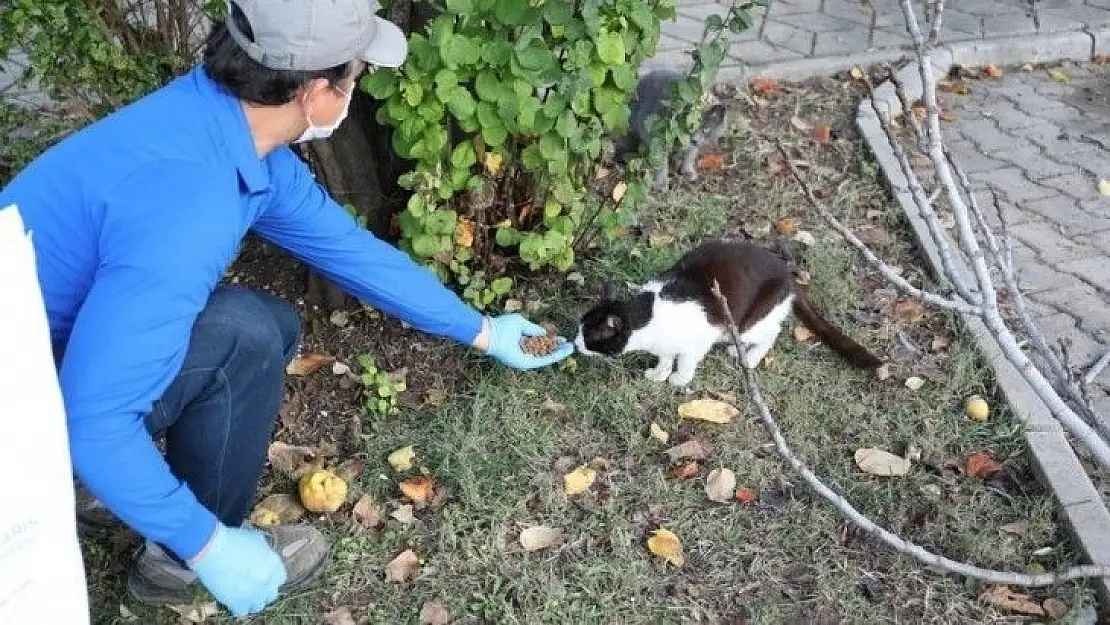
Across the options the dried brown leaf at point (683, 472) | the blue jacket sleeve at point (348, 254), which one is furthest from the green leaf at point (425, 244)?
the dried brown leaf at point (683, 472)

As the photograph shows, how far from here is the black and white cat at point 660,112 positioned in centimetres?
462

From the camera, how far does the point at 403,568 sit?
9.73 ft

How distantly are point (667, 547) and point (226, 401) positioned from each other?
1.36m

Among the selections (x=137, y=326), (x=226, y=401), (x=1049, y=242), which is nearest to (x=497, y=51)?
(x=226, y=401)

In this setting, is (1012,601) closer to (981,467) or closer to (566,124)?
(981,467)

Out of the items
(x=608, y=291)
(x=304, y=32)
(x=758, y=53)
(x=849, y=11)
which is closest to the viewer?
(x=304, y=32)

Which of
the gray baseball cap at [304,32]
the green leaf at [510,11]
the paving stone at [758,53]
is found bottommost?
the paving stone at [758,53]

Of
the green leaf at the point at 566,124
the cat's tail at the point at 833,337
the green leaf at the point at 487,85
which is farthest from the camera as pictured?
the cat's tail at the point at 833,337

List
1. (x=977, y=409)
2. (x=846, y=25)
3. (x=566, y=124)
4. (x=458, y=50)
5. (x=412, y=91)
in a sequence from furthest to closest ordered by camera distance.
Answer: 1. (x=846, y=25)
2. (x=977, y=409)
3. (x=566, y=124)
4. (x=412, y=91)
5. (x=458, y=50)

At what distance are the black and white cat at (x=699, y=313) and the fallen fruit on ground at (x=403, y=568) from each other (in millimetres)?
988

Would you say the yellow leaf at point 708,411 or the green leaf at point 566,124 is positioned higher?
the green leaf at point 566,124

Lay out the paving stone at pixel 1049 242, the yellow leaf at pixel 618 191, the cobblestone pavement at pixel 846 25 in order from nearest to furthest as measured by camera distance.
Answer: the yellow leaf at pixel 618 191, the paving stone at pixel 1049 242, the cobblestone pavement at pixel 846 25

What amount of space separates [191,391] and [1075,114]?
5.18 meters

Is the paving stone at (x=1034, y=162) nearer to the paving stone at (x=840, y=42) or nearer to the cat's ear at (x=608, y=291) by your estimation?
the paving stone at (x=840, y=42)
